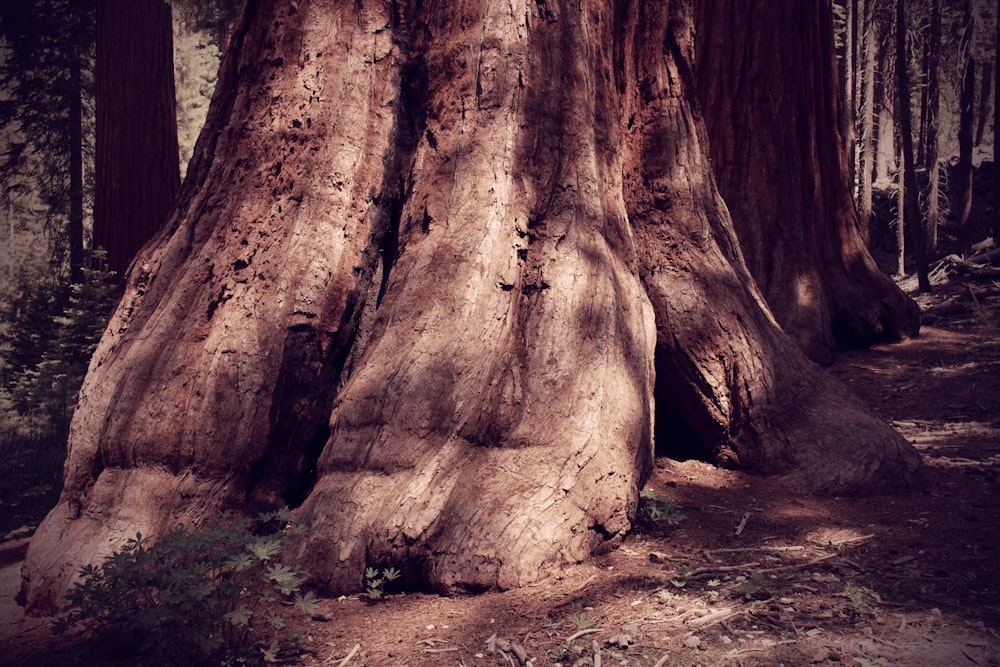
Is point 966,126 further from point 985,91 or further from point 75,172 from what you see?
point 75,172

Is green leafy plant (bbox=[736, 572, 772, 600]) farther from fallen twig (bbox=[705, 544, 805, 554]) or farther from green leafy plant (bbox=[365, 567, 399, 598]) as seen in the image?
green leafy plant (bbox=[365, 567, 399, 598])

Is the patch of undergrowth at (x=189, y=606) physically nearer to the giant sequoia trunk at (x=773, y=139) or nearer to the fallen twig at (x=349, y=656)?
the fallen twig at (x=349, y=656)

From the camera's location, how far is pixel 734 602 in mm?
2793

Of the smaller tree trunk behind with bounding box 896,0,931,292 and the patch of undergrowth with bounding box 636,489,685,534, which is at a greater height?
the smaller tree trunk behind with bounding box 896,0,931,292

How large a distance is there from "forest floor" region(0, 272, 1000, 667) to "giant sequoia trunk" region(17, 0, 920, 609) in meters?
0.20

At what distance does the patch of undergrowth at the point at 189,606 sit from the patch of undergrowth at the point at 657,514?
171 centimetres

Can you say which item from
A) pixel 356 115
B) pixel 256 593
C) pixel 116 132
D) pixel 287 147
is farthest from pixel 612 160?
pixel 116 132

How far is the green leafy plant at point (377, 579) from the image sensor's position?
10.0 feet

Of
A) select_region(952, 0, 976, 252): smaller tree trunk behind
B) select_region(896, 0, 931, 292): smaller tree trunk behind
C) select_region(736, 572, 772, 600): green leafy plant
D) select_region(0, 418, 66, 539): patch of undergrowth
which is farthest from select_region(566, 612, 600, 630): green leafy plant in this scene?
select_region(952, 0, 976, 252): smaller tree trunk behind

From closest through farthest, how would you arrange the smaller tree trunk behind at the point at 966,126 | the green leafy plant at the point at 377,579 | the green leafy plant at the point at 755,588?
the green leafy plant at the point at 755,588, the green leafy plant at the point at 377,579, the smaller tree trunk behind at the point at 966,126

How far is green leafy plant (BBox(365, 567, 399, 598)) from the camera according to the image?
305cm

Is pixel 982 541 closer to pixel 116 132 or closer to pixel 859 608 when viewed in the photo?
pixel 859 608

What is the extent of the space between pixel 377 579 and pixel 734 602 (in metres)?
1.47

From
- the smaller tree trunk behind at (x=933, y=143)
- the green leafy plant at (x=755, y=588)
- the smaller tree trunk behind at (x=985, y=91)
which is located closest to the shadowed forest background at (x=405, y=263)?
the green leafy plant at (x=755, y=588)
